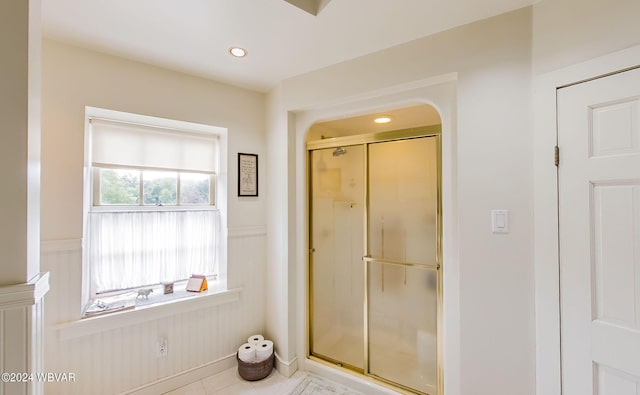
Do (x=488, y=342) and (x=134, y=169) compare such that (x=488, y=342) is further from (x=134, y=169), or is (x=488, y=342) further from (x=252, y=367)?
(x=134, y=169)

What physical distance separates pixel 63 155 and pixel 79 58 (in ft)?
2.09

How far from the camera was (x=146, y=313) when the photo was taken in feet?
6.40

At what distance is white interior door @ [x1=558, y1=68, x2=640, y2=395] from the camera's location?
3.66ft

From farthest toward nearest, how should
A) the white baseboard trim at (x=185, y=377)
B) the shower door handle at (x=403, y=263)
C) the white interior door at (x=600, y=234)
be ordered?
the white baseboard trim at (x=185, y=377)
the shower door handle at (x=403, y=263)
the white interior door at (x=600, y=234)

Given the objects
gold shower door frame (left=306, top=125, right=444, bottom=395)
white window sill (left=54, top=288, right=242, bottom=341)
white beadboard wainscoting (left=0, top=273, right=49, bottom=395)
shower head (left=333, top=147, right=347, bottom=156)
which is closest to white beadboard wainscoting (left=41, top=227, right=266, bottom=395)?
white window sill (left=54, top=288, right=242, bottom=341)

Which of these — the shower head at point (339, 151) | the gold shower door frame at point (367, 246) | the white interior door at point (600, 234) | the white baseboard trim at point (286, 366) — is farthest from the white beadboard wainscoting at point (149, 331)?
the white interior door at point (600, 234)

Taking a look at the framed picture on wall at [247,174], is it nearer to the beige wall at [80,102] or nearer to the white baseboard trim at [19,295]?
the beige wall at [80,102]

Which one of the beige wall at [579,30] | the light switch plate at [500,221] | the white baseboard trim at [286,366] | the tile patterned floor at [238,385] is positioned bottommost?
the tile patterned floor at [238,385]

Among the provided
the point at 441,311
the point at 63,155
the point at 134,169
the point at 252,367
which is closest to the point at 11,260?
the point at 63,155

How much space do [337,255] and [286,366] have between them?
1.01 m

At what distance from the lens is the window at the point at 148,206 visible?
201cm

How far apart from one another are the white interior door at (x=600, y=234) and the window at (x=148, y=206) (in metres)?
2.47

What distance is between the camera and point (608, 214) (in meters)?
1.18

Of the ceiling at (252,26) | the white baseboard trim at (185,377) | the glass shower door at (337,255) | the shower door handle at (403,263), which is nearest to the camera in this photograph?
the ceiling at (252,26)
